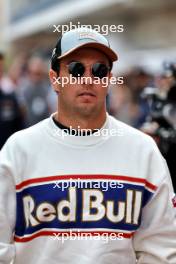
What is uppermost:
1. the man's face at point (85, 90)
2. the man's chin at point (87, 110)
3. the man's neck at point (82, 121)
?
the man's face at point (85, 90)

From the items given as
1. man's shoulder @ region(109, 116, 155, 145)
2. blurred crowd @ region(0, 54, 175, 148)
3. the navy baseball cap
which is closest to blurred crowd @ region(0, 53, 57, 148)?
blurred crowd @ region(0, 54, 175, 148)

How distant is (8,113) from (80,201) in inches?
258

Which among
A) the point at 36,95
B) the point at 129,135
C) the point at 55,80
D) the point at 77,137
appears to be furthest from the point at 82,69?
the point at 36,95

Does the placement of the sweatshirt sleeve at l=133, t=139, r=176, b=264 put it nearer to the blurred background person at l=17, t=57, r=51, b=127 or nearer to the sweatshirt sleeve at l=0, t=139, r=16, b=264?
the sweatshirt sleeve at l=0, t=139, r=16, b=264

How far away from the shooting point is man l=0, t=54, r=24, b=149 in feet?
33.3

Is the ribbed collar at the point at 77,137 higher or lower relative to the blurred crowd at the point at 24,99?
higher

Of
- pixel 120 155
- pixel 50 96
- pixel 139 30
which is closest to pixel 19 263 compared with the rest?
pixel 120 155

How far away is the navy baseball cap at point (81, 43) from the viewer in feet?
12.9

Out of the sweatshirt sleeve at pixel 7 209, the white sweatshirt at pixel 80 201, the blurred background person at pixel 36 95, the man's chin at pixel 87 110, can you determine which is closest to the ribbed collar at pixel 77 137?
the white sweatshirt at pixel 80 201

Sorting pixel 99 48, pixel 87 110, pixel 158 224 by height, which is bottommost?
pixel 158 224

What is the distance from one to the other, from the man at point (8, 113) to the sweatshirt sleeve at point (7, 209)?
6.06 metres

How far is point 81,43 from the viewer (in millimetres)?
3926

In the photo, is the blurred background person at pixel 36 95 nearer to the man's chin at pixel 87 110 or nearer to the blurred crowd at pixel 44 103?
the blurred crowd at pixel 44 103

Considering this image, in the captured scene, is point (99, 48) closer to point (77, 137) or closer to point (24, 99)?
point (77, 137)
